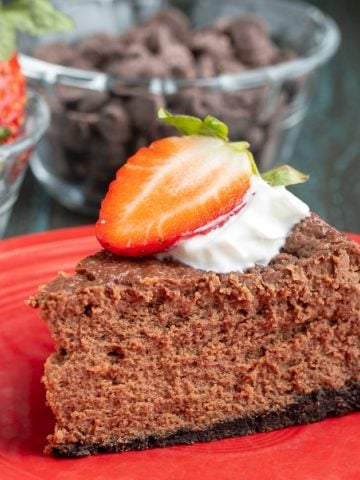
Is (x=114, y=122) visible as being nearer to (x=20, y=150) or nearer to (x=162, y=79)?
(x=162, y=79)

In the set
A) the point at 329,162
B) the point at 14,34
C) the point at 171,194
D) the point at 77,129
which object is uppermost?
the point at 171,194

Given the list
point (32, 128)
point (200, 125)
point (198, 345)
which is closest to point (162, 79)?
point (32, 128)

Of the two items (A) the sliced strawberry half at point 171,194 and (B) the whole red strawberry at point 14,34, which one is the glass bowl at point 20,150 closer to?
(B) the whole red strawberry at point 14,34

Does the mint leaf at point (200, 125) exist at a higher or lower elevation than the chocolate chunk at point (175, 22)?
higher

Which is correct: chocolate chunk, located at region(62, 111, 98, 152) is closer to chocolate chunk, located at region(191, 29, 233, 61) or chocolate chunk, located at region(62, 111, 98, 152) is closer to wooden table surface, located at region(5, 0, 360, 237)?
wooden table surface, located at region(5, 0, 360, 237)

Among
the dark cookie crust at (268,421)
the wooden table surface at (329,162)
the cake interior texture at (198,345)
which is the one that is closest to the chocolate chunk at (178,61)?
the wooden table surface at (329,162)

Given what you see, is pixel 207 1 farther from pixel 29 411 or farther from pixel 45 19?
pixel 29 411
